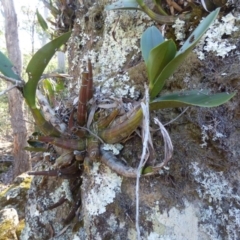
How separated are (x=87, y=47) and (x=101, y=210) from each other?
1.89 ft

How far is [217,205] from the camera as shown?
695mm

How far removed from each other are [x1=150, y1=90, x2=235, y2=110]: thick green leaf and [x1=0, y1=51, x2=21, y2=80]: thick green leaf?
30 centimetres

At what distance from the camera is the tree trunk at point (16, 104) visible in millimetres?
3420

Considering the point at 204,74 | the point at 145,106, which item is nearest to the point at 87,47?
the point at 204,74

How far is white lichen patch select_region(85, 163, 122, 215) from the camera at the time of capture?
28.1 inches

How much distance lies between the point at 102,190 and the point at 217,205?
0.95 feet

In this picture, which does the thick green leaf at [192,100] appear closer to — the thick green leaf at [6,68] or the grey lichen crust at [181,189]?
the grey lichen crust at [181,189]

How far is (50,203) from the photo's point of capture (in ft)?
2.89

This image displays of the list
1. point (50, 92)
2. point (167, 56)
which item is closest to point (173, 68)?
point (167, 56)

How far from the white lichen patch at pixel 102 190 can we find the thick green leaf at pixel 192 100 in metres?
0.24

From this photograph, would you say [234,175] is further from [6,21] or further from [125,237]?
[6,21]

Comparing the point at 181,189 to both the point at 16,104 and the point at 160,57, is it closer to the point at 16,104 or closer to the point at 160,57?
the point at 160,57

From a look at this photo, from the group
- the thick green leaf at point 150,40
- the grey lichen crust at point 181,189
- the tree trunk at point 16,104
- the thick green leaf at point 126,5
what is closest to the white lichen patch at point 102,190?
the grey lichen crust at point 181,189

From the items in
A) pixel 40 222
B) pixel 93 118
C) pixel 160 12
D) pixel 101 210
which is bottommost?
pixel 40 222
